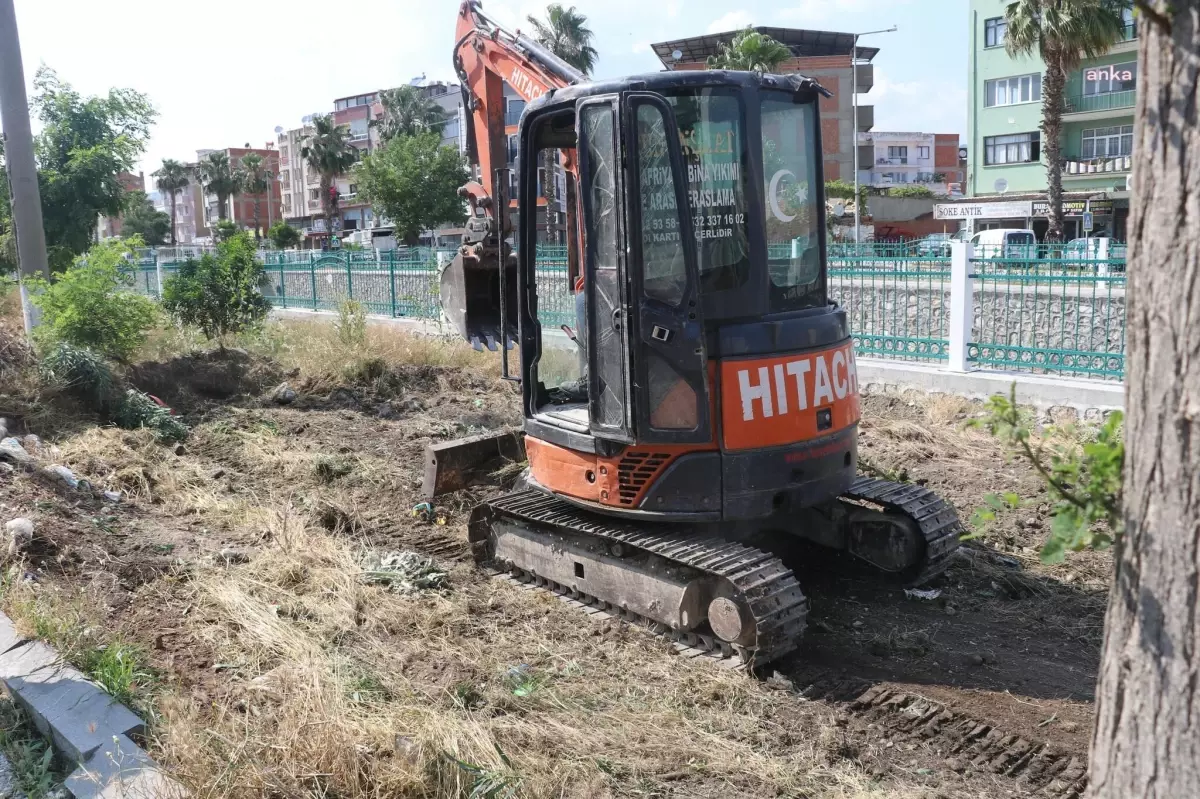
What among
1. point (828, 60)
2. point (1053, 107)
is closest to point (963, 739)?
point (1053, 107)

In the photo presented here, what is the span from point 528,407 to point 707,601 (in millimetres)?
1545

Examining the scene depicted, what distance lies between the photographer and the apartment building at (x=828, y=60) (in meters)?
56.4

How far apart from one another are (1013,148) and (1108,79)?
4.18m

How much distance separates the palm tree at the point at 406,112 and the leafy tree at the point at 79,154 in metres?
48.5

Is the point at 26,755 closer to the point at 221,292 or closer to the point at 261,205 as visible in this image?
the point at 221,292

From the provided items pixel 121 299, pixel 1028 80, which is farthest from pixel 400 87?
pixel 121 299

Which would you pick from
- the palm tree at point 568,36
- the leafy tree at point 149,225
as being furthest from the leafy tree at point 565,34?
the leafy tree at point 149,225

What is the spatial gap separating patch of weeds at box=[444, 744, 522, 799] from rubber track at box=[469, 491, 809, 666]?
1.44 meters

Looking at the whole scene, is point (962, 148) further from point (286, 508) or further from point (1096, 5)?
point (286, 508)

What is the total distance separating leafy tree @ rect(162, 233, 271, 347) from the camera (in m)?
13.8

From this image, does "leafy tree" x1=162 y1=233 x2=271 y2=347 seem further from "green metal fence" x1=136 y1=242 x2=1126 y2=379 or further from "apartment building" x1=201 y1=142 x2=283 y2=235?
"apartment building" x1=201 y1=142 x2=283 y2=235

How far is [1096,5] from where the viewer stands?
26.2 m

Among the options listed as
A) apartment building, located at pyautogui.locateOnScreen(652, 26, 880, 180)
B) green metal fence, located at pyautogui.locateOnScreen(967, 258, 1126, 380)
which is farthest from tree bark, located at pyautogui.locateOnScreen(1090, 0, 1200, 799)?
apartment building, located at pyautogui.locateOnScreen(652, 26, 880, 180)

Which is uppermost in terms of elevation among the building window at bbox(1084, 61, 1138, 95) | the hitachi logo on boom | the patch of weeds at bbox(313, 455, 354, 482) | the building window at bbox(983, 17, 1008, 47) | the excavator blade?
the building window at bbox(983, 17, 1008, 47)
